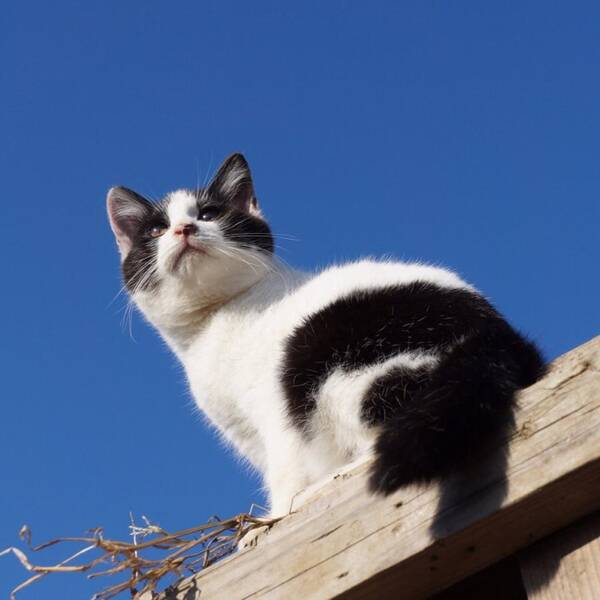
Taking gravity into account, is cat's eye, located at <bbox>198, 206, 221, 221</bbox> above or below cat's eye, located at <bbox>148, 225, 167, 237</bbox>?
above

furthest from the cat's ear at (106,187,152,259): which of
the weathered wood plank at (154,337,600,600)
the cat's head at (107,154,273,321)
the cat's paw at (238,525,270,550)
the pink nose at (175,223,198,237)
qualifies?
the weathered wood plank at (154,337,600,600)

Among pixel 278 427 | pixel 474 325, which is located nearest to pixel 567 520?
pixel 474 325

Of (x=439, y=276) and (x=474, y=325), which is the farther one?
(x=439, y=276)

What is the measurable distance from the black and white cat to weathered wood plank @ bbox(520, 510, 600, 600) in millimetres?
241

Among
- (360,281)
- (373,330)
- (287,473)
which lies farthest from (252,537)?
(360,281)

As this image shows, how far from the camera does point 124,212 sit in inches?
159

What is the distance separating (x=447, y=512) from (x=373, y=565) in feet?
0.60

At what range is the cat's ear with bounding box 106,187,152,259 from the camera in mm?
3969

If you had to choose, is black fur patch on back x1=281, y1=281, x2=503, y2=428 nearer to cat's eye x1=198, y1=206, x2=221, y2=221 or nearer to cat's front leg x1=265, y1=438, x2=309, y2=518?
cat's front leg x1=265, y1=438, x2=309, y2=518

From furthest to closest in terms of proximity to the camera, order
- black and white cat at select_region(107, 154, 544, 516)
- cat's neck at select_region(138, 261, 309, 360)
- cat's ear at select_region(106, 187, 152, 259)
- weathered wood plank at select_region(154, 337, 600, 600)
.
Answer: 1. cat's ear at select_region(106, 187, 152, 259)
2. cat's neck at select_region(138, 261, 309, 360)
3. black and white cat at select_region(107, 154, 544, 516)
4. weathered wood plank at select_region(154, 337, 600, 600)

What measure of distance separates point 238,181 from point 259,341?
127cm

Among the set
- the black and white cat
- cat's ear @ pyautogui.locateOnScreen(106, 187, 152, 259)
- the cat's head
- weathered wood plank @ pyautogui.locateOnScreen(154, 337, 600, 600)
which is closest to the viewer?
weathered wood plank @ pyautogui.locateOnScreen(154, 337, 600, 600)

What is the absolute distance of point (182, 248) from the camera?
3.48 m

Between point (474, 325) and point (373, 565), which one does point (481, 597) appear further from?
point (474, 325)
